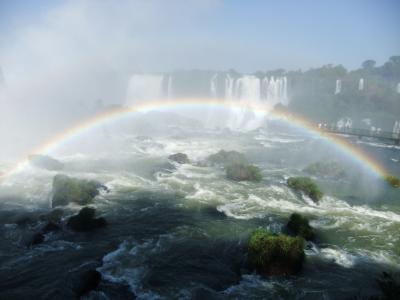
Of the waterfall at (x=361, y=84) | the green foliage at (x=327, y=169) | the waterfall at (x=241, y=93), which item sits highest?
the waterfall at (x=361, y=84)

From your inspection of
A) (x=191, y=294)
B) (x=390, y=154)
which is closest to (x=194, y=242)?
(x=191, y=294)

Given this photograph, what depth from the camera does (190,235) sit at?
709 inches

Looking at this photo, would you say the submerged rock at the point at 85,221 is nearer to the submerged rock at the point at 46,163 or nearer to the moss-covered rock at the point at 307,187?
the moss-covered rock at the point at 307,187

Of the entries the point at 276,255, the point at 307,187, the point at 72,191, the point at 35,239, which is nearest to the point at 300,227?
the point at 276,255

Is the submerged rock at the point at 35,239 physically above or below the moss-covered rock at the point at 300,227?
below

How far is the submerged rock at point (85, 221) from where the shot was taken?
18044 mm

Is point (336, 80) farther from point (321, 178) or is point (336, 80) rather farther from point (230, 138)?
point (321, 178)

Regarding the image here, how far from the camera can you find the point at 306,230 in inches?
703

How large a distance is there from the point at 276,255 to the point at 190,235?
497 cm

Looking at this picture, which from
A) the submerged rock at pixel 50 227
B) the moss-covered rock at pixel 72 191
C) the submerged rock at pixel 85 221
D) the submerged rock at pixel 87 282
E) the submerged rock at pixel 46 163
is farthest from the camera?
the submerged rock at pixel 46 163

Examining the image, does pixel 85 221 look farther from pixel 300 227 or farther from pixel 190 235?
pixel 300 227

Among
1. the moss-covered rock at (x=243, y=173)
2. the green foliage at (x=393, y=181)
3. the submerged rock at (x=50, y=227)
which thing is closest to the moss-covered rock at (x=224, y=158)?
the moss-covered rock at (x=243, y=173)

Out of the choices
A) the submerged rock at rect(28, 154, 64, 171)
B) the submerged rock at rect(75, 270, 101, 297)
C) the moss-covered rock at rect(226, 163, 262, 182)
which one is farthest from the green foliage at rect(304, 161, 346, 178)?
the submerged rock at rect(75, 270, 101, 297)

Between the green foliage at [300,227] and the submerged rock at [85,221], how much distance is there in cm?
992
